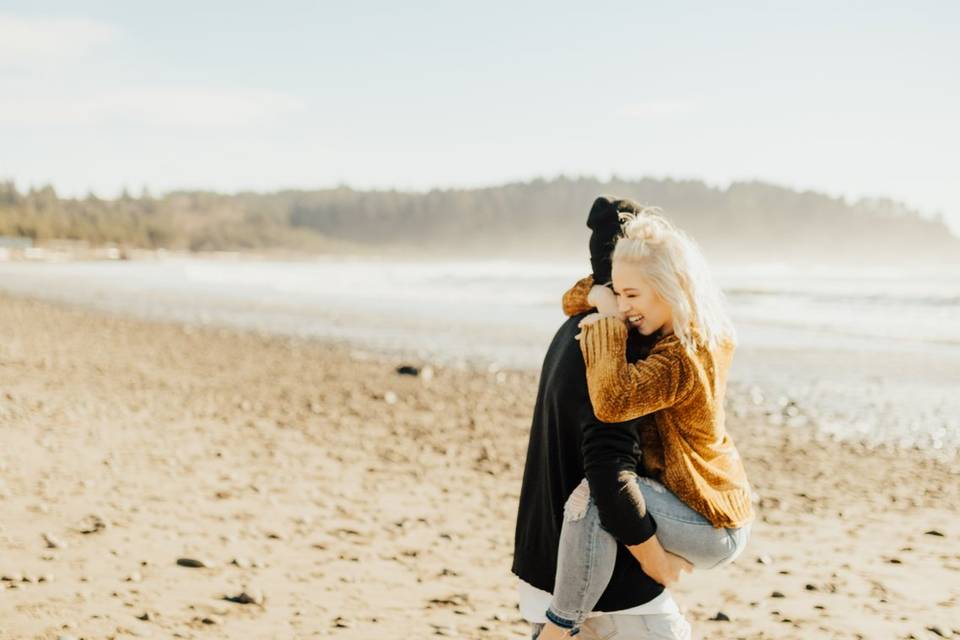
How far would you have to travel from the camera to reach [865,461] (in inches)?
363

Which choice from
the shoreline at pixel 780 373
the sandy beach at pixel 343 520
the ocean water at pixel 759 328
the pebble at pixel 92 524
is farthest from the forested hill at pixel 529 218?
the pebble at pixel 92 524

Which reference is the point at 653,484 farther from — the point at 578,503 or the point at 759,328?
the point at 759,328

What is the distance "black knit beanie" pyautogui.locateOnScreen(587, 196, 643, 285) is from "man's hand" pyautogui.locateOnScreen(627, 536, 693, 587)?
80 cm

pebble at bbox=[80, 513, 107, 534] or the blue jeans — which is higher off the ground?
the blue jeans

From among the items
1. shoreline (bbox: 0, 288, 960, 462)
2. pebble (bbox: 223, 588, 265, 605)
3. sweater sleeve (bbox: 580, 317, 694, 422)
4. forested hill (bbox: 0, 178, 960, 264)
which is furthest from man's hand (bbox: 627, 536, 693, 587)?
forested hill (bbox: 0, 178, 960, 264)

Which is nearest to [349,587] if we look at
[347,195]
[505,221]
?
[505,221]

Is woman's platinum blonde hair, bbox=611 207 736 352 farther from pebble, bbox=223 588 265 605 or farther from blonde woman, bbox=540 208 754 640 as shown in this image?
pebble, bbox=223 588 265 605

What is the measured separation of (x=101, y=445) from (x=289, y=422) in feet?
7.60

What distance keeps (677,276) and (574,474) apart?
2.18 feet

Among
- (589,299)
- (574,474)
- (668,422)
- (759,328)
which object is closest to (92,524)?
(574,474)

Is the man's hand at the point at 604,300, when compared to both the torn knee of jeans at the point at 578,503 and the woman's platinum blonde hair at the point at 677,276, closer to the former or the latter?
the woman's platinum blonde hair at the point at 677,276

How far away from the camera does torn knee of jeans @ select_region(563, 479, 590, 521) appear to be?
2.57 metres

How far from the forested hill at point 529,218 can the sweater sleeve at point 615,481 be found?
132 metres

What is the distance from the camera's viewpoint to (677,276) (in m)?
2.57
